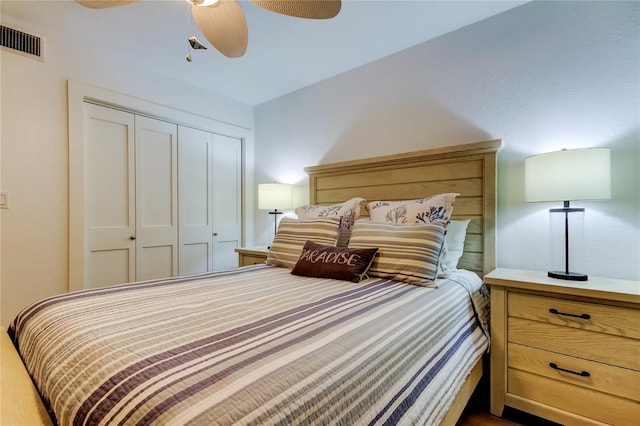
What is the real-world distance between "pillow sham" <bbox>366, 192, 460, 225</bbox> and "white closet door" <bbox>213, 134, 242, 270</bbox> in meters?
1.97

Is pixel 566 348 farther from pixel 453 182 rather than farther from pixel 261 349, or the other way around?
pixel 261 349

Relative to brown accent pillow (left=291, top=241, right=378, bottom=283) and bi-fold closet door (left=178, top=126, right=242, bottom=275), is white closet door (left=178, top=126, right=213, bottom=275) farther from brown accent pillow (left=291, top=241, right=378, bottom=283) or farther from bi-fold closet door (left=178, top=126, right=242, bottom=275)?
brown accent pillow (left=291, top=241, right=378, bottom=283)

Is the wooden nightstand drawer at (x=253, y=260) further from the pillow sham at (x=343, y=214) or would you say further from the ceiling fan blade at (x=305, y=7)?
the ceiling fan blade at (x=305, y=7)

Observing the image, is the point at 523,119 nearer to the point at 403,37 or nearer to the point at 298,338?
the point at 403,37

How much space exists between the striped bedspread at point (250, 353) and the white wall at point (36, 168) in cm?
111

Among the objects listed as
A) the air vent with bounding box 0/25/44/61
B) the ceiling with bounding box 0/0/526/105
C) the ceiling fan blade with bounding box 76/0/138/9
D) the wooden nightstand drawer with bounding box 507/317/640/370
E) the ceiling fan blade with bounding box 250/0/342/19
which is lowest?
the wooden nightstand drawer with bounding box 507/317/640/370

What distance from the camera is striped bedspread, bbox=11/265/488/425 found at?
60 cm

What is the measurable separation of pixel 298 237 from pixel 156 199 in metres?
1.61

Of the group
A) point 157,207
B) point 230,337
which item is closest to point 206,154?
point 157,207

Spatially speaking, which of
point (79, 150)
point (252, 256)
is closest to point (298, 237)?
point (252, 256)

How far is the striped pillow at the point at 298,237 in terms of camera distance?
76.5 inches

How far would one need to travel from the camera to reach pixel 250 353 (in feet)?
2.43

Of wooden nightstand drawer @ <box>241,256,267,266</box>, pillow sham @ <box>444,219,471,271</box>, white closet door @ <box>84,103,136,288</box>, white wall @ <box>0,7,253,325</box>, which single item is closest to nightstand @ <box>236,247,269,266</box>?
wooden nightstand drawer @ <box>241,256,267,266</box>

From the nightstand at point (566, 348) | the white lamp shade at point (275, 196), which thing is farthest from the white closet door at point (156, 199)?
the nightstand at point (566, 348)
